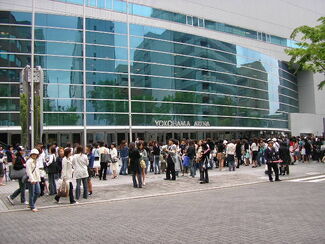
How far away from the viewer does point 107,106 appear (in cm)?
3647

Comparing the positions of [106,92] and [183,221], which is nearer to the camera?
[183,221]

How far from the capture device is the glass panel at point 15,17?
34125mm

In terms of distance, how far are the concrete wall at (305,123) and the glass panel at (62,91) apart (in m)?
35.1

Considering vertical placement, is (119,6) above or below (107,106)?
above

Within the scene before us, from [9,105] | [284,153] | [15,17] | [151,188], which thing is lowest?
[151,188]

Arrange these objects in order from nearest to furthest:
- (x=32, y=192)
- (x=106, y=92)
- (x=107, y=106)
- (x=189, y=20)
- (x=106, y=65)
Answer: (x=32, y=192)
(x=107, y=106)
(x=106, y=92)
(x=106, y=65)
(x=189, y=20)

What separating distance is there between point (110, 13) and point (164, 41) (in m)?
6.84

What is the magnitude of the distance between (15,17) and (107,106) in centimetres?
1234

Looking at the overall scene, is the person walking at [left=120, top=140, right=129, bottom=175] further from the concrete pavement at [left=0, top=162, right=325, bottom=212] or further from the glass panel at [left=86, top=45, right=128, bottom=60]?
the glass panel at [left=86, top=45, right=128, bottom=60]

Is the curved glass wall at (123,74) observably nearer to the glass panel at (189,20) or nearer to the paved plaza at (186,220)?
the glass panel at (189,20)

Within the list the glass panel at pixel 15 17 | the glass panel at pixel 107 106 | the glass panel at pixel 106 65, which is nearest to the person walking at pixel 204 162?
the glass panel at pixel 107 106

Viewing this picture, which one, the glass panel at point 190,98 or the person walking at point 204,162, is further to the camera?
the glass panel at point 190,98

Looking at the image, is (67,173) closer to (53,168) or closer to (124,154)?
(53,168)

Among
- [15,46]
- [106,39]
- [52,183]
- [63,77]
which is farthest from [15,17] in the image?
[52,183]
